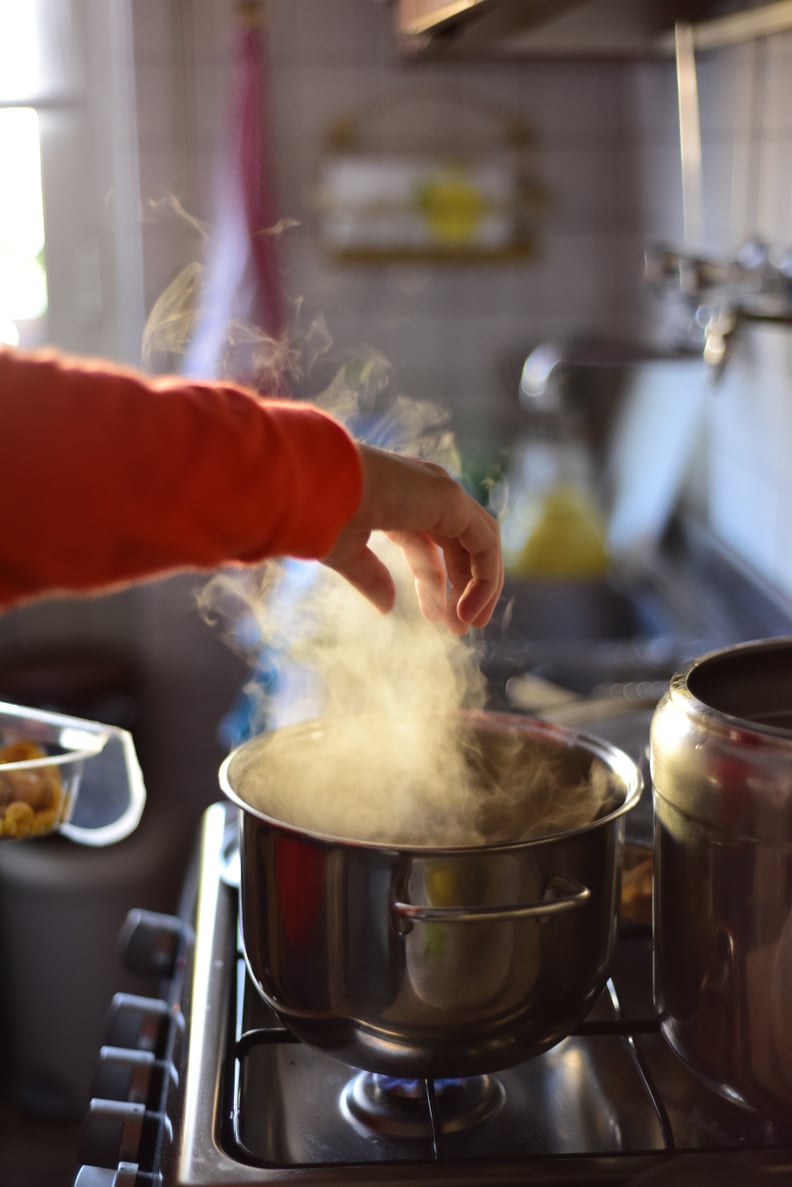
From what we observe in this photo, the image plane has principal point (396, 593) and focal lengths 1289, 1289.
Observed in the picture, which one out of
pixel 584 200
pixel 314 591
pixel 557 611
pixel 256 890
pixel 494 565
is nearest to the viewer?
pixel 256 890

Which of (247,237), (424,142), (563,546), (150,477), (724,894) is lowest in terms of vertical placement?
(563,546)

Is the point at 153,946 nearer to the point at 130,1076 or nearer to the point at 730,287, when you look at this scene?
the point at 130,1076

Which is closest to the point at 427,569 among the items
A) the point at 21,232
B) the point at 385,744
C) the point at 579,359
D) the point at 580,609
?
the point at 385,744

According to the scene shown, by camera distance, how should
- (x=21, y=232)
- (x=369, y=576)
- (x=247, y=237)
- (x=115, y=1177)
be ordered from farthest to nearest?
(x=21, y=232) → (x=247, y=237) → (x=369, y=576) → (x=115, y=1177)

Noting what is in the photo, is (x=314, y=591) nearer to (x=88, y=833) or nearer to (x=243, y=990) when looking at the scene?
(x=88, y=833)

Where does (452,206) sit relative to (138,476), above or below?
above

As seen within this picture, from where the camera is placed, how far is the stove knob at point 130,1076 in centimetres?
86

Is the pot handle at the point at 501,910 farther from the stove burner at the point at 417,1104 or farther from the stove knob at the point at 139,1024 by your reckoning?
the stove knob at the point at 139,1024

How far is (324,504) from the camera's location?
69 centimetres

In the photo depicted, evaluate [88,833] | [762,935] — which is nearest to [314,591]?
[88,833]

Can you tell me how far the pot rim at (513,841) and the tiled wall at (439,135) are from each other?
1.61 m

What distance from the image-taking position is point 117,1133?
795 mm

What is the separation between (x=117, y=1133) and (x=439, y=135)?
2.14 m

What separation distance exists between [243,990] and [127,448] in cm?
43
